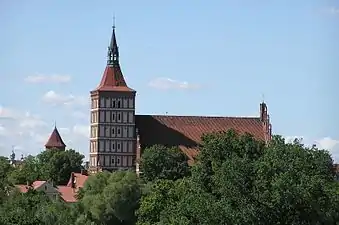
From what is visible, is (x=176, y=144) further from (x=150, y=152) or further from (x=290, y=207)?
(x=290, y=207)

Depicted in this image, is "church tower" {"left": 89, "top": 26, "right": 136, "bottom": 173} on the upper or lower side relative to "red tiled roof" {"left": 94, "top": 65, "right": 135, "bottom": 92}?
lower

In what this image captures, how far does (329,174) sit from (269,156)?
474 centimetres

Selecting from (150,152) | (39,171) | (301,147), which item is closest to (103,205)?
(150,152)

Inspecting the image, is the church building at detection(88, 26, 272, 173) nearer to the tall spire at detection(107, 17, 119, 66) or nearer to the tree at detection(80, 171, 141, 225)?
the tall spire at detection(107, 17, 119, 66)

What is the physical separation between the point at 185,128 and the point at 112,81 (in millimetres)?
7956

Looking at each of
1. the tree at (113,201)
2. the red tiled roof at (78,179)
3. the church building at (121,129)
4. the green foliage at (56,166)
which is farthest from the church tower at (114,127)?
the tree at (113,201)

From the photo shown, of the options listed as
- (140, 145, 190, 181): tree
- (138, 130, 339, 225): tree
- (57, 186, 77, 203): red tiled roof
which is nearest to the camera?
(138, 130, 339, 225): tree

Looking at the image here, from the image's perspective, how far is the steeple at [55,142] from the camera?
349 ft

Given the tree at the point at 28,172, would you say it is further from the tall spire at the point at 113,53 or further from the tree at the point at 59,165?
the tall spire at the point at 113,53

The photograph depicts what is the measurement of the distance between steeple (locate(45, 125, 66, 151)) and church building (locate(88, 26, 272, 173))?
12947 millimetres

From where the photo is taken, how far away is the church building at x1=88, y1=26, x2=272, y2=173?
92.3m

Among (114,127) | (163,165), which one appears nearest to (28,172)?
(114,127)

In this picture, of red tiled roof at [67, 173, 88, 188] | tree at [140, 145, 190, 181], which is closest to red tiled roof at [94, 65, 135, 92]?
red tiled roof at [67, 173, 88, 188]

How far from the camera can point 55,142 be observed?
353 ft
